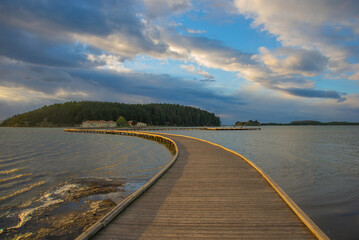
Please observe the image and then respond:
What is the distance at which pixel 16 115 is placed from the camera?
590 feet

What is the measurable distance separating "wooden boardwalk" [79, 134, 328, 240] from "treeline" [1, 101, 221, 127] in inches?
5104

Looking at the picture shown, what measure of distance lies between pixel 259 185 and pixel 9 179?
37.0 ft

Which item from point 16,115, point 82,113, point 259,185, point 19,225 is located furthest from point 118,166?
point 16,115

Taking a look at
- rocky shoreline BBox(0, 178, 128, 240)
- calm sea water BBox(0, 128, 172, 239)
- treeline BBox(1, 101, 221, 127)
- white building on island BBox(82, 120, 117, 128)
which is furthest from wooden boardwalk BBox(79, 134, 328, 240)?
treeline BBox(1, 101, 221, 127)

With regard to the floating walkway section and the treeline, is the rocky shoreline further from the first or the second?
the treeline

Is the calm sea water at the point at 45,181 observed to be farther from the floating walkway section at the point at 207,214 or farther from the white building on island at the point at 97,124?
the white building on island at the point at 97,124

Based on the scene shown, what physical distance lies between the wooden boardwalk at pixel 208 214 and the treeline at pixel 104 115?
12963 cm

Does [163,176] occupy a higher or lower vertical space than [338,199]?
higher

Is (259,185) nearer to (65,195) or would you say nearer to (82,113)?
(65,195)

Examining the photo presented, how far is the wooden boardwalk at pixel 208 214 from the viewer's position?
→ 3.78 metres

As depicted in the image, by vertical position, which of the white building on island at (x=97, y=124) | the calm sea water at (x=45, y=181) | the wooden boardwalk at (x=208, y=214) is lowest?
the calm sea water at (x=45, y=181)

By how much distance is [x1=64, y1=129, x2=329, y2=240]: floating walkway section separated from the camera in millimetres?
3770

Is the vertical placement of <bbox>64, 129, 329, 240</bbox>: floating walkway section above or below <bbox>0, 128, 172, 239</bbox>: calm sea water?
above

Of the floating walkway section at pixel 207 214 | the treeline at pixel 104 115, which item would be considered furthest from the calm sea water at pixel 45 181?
the treeline at pixel 104 115
